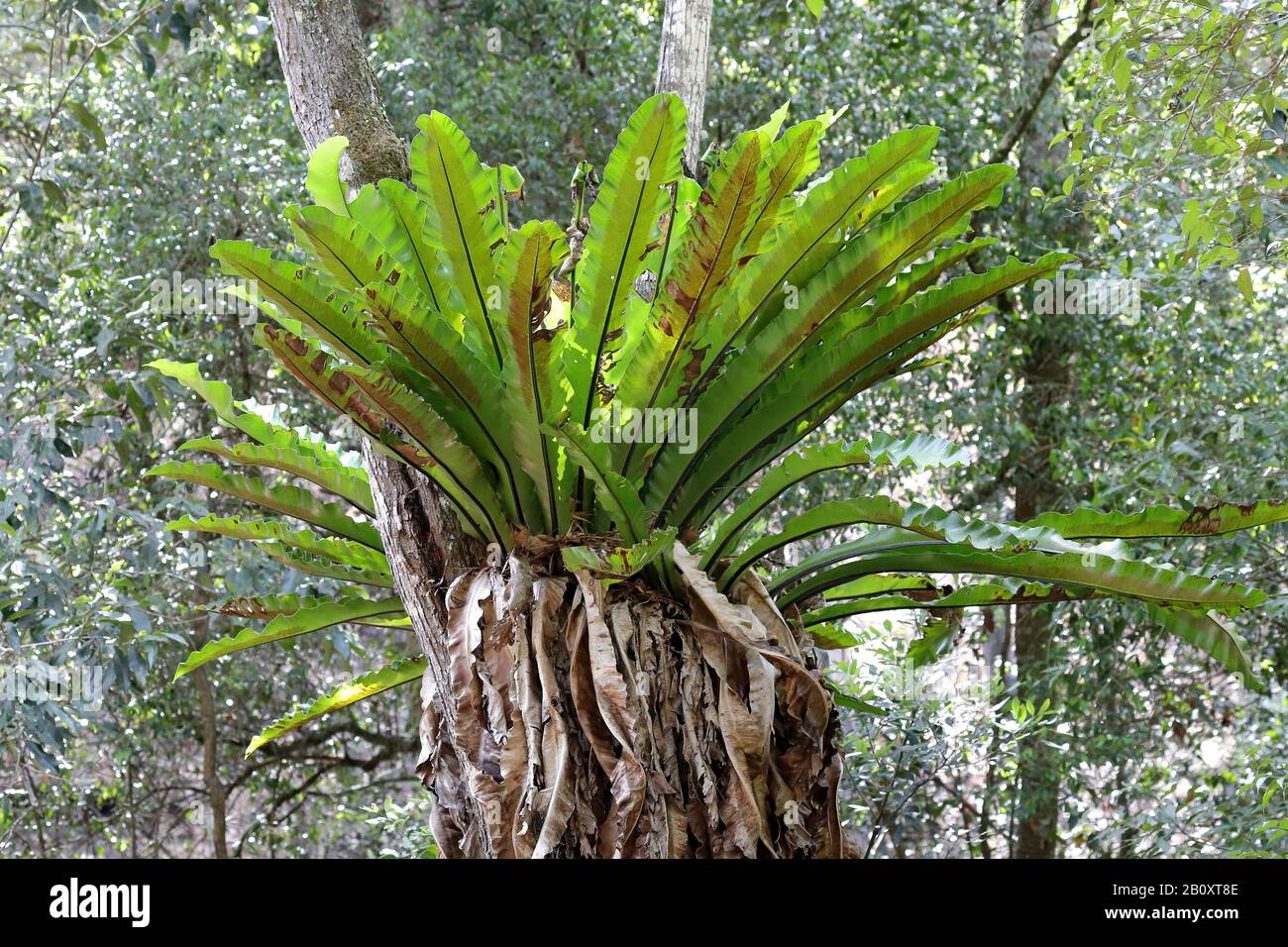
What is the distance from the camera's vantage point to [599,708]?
1.34m

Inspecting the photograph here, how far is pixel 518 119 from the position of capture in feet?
15.5

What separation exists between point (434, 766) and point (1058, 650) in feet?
11.0

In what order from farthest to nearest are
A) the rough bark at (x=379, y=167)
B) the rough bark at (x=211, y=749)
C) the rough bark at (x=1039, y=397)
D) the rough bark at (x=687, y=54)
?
the rough bark at (x=1039, y=397), the rough bark at (x=211, y=749), the rough bark at (x=687, y=54), the rough bark at (x=379, y=167)

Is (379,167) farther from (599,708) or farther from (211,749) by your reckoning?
(211,749)

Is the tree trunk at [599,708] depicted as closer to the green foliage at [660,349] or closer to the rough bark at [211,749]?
the green foliage at [660,349]

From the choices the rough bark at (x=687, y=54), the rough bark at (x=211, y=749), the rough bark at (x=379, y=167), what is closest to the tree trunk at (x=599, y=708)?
the rough bark at (x=379, y=167)

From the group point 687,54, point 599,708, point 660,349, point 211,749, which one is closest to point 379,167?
point 660,349

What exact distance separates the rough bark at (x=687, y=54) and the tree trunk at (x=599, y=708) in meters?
0.89

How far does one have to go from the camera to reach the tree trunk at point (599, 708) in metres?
1.34

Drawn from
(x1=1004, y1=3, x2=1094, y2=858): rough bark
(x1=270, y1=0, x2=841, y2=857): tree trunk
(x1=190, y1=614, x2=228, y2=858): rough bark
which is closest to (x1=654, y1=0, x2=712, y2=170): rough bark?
(x1=270, y1=0, x2=841, y2=857): tree trunk

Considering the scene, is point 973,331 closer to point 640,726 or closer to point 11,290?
point 11,290

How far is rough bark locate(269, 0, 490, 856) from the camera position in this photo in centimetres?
152
